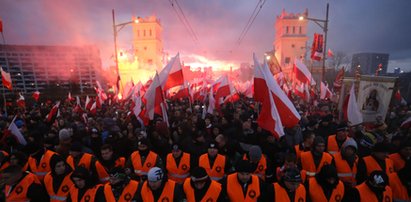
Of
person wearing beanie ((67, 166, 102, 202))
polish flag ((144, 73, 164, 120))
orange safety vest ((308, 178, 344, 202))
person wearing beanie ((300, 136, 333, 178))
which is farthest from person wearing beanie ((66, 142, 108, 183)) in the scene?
person wearing beanie ((300, 136, 333, 178))

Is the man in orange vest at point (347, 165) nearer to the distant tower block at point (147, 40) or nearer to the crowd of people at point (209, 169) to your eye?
the crowd of people at point (209, 169)

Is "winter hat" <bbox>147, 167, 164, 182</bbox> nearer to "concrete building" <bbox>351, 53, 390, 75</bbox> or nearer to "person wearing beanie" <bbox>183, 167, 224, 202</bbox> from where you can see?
"person wearing beanie" <bbox>183, 167, 224, 202</bbox>

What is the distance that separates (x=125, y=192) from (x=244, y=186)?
5.49 ft

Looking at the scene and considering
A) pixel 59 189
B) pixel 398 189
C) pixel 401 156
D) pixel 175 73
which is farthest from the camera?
pixel 175 73

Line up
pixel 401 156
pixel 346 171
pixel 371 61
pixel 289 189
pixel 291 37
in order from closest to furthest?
pixel 289 189, pixel 346 171, pixel 401 156, pixel 371 61, pixel 291 37

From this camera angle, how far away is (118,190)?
3.27 metres

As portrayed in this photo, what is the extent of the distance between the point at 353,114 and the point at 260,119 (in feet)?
11.2

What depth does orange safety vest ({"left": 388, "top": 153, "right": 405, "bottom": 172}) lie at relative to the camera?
13.3 feet

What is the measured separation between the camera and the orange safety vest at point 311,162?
403 centimetres

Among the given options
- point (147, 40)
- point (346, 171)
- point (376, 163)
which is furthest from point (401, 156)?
point (147, 40)

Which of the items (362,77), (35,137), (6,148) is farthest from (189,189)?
(362,77)

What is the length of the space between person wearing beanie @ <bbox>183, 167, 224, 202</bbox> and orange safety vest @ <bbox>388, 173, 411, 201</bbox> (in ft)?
8.51

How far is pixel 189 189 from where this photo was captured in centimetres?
324

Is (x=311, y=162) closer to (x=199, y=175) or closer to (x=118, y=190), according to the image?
(x=199, y=175)
